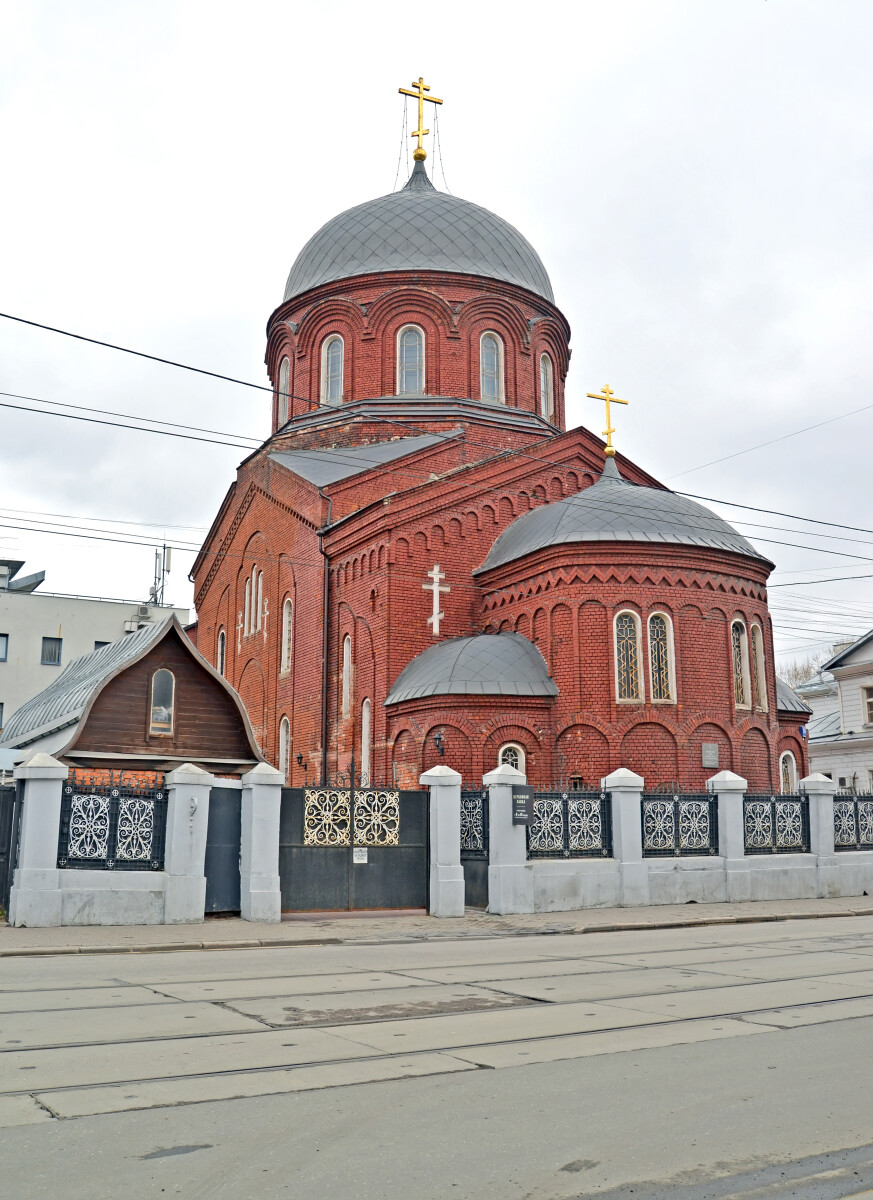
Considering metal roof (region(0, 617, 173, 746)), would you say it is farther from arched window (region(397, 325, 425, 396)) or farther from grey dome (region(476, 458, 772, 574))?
arched window (region(397, 325, 425, 396))

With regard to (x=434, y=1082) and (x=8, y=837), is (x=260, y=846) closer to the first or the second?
(x=8, y=837)

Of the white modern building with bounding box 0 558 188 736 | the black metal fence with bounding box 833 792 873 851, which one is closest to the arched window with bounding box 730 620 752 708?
the black metal fence with bounding box 833 792 873 851

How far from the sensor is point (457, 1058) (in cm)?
670

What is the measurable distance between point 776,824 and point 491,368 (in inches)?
612

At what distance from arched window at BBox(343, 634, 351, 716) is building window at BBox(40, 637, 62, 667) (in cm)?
2807

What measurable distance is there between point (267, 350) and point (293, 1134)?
30662 mm

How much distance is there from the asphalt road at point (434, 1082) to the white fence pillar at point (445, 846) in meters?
5.59

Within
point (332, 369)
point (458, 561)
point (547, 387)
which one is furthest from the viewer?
point (547, 387)

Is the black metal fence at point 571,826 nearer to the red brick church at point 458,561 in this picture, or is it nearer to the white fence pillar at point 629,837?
the white fence pillar at point 629,837

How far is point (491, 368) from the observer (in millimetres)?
30828

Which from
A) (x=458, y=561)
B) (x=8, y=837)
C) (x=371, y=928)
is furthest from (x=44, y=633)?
(x=371, y=928)

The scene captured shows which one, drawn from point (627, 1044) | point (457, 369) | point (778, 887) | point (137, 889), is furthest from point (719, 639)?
point (627, 1044)

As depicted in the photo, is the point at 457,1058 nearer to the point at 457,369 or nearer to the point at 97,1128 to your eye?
the point at 97,1128

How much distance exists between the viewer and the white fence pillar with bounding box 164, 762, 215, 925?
47.6ft
